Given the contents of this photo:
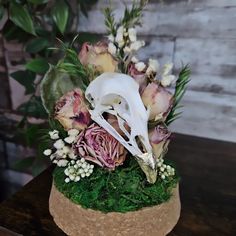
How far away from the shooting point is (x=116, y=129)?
0.59m

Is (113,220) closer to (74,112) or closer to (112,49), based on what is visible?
(74,112)

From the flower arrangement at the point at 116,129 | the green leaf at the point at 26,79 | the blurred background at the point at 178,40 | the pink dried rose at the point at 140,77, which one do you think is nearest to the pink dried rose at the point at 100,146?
the flower arrangement at the point at 116,129

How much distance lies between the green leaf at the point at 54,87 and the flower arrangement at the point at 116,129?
2.7 inches

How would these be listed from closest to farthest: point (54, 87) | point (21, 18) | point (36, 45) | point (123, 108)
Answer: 1. point (123, 108)
2. point (54, 87)
3. point (21, 18)
4. point (36, 45)

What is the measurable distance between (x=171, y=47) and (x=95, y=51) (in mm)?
505

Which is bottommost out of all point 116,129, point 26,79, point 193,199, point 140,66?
point 193,199

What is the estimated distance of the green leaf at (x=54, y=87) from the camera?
27.1 inches

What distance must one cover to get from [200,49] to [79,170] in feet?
2.00

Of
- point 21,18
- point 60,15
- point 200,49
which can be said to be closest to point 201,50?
point 200,49

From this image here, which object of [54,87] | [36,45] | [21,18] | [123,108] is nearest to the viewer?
[123,108]

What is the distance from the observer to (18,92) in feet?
4.60

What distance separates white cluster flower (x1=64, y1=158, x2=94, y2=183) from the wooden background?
57 cm

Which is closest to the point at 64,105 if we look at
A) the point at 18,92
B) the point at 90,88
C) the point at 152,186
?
the point at 90,88

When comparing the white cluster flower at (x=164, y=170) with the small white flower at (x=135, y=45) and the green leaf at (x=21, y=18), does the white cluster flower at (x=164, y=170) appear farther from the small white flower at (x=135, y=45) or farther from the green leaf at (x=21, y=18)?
the green leaf at (x=21, y=18)
